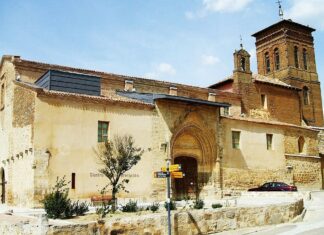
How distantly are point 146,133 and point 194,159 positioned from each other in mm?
4484

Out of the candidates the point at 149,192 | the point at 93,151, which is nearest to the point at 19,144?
the point at 93,151

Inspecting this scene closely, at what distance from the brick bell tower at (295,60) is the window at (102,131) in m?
27.2

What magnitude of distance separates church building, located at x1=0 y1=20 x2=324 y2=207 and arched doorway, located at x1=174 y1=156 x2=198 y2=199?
0.21 feet

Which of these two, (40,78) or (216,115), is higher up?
(40,78)

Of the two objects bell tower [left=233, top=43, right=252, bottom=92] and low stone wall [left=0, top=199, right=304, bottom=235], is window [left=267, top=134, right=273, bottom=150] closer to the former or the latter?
bell tower [left=233, top=43, right=252, bottom=92]

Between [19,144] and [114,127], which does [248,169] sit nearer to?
[114,127]

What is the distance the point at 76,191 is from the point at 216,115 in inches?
419

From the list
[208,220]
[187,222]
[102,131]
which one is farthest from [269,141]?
[187,222]

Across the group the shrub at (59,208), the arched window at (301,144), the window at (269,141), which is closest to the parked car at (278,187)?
the window at (269,141)

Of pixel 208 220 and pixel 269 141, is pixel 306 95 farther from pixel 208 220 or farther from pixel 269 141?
pixel 208 220

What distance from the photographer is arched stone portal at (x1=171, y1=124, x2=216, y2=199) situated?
982 inches

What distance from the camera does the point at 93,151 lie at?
20.7 m

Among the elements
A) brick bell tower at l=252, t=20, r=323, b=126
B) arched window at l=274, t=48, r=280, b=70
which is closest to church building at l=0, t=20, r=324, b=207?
brick bell tower at l=252, t=20, r=323, b=126

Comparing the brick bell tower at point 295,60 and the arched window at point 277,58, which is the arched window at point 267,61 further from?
the arched window at point 277,58
